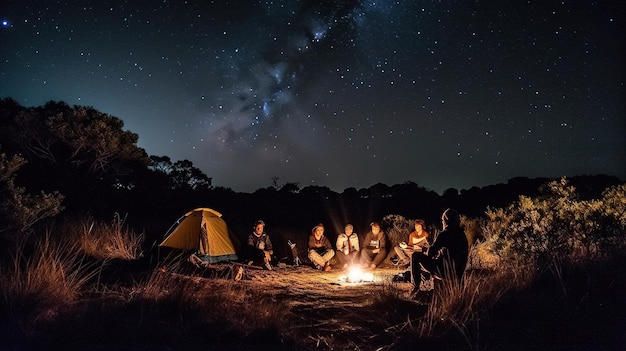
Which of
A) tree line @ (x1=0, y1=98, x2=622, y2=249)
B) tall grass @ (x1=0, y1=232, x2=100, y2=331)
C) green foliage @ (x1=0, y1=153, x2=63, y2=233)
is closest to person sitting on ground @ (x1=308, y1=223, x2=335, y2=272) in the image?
tree line @ (x1=0, y1=98, x2=622, y2=249)

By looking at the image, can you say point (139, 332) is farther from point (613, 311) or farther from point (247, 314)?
point (613, 311)

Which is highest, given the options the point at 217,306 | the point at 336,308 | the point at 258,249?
the point at 258,249

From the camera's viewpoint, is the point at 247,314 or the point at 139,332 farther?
the point at 247,314

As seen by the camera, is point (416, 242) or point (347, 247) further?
point (347, 247)

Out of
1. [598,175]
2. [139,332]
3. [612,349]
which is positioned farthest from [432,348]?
[598,175]

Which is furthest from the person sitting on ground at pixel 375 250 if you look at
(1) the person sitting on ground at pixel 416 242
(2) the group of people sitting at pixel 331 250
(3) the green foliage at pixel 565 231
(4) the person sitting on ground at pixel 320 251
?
(3) the green foliage at pixel 565 231

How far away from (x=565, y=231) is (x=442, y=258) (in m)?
3.52

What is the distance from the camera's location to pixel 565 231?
8.59 metres

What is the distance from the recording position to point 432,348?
4.57 m

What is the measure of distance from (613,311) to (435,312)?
2077mm

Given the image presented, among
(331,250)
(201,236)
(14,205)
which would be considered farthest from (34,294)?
(331,250)

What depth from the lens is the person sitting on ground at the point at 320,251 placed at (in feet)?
35.6

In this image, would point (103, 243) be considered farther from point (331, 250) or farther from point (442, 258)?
point (442, 258)

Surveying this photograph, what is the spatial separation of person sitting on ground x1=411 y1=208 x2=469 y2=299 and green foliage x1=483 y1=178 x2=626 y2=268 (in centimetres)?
141
